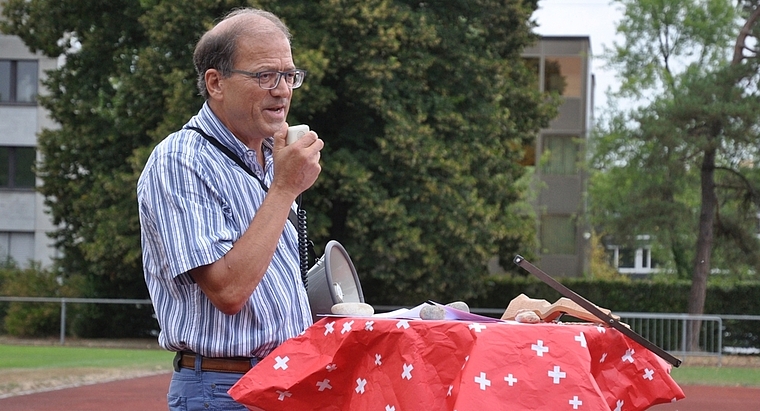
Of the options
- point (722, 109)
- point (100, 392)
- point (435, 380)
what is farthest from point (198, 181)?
point (722, 109)

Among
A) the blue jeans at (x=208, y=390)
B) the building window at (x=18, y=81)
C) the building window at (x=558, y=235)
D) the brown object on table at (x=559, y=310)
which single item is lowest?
the building window at (x=558, y=235)

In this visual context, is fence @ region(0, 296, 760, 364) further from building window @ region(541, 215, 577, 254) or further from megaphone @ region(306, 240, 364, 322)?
building window @ region(541, 215, 577, 254)

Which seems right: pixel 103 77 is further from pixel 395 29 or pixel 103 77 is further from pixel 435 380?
pixel 435 380

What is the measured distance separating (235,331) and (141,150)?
2423cm

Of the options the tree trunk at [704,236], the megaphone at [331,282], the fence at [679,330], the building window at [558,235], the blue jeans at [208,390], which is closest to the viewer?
the blue jeans at [208,390]

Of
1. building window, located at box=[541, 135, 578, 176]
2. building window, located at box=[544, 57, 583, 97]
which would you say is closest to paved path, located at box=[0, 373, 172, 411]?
building window, located at box=[544, 57, 583, 97]

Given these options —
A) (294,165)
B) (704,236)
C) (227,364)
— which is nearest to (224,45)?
(294,165)

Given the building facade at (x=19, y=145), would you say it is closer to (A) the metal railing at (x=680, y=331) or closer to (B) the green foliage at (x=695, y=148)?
(B) the green foliage at (x=695, y=148)

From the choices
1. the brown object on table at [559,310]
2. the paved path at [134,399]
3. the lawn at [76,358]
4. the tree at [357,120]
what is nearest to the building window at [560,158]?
the tree at [357,120]

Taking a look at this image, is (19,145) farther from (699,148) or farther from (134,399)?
(134,399)

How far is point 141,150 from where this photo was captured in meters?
26.6

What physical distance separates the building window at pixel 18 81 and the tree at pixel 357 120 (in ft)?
58.0

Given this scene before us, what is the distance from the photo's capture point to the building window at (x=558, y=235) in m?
57.9

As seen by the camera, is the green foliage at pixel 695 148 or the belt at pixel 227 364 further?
the green foliage at pixel 695 148
